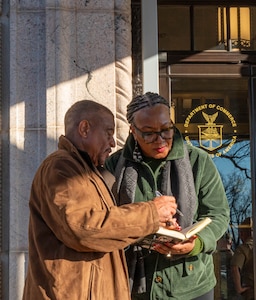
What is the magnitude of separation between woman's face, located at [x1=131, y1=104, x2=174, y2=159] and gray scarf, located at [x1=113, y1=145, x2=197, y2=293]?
0.31 feet

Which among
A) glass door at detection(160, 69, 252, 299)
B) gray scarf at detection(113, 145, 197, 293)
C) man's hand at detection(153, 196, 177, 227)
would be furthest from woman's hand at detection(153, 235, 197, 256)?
glass door at detection(160, 69, 252, 299)

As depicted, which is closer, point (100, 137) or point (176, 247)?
point (100, 137)

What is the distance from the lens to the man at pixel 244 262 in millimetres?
6879

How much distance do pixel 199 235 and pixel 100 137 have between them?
0.82 metres

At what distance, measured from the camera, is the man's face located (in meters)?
3.75

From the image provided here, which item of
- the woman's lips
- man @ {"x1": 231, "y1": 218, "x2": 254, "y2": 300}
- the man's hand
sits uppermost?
the woman's lips

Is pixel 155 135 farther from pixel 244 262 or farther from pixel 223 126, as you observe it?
pixel 244 262

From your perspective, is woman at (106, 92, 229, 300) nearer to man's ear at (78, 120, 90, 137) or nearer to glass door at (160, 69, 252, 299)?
man's ear at (78, 120, 90, 137)

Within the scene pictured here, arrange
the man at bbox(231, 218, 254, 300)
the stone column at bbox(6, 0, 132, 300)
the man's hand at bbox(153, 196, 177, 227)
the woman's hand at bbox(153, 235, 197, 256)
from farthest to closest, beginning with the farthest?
the man at bbox(231, 218, 254, 300)
the stone column at bbox(6, 0, 132, 300)
the woman's hand at bbox(153, 235, 197, 256)
the man's hand at bbox(153, 196, 177, 227)

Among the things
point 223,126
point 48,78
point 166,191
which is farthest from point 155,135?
point 223,126

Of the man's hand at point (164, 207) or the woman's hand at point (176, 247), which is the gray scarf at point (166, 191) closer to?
the woman's hand at point (176, 247)

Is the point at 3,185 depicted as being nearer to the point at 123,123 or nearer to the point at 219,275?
the point at 123,123

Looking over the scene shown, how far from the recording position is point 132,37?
650cm

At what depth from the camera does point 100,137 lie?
375cm
